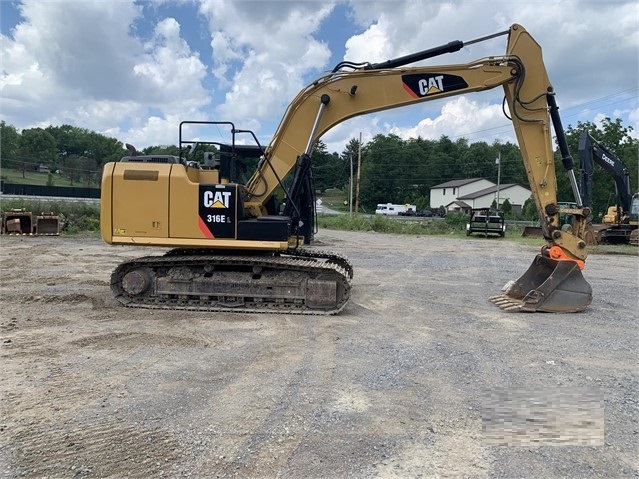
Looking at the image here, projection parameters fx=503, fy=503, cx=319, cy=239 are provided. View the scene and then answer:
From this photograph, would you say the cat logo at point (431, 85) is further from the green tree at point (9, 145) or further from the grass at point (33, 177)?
the green tree at point (9, 145)

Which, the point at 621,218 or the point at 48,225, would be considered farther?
the point at 621,218

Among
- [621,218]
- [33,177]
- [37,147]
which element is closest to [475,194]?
[621,218]

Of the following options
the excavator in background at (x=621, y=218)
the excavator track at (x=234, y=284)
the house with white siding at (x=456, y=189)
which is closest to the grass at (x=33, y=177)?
the house with white siding at (x=456, y=189)

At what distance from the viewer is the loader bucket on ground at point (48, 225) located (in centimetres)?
2172

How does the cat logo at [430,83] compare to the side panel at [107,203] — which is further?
the cat logo at [430,83]

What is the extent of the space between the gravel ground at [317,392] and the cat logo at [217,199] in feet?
5.94

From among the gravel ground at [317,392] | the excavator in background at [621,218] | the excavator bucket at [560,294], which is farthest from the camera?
the excavator in background at [621,218]

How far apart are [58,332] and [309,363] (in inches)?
138

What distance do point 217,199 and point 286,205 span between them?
125cm

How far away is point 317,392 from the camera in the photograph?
4.75m

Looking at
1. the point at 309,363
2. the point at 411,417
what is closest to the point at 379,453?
the point at 411,417

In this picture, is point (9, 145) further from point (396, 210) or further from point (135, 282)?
point (135, 282)

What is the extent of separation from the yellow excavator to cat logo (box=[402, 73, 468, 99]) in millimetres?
17

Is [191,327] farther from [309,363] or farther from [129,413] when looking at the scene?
[129,413]
